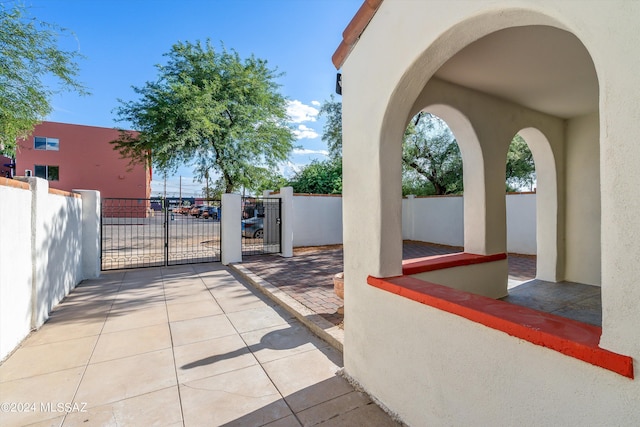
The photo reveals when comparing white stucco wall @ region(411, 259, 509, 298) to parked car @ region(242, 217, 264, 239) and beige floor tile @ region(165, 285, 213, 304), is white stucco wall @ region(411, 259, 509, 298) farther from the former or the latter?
parked car @ region(242, 217, 264, 239)

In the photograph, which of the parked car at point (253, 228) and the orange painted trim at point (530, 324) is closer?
the orange painted trim at point (530, 324)

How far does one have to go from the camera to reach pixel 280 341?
372cm

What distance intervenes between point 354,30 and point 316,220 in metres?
9.50

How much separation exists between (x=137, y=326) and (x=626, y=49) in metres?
5.38

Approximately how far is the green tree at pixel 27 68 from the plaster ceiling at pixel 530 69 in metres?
8.06

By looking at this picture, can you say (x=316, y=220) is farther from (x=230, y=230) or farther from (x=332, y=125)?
(x=332, y=125)

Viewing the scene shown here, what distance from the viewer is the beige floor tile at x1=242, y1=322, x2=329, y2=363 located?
3.41 meters

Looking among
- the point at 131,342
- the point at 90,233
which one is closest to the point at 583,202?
the point at 131,342

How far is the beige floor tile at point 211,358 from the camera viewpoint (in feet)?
9.97

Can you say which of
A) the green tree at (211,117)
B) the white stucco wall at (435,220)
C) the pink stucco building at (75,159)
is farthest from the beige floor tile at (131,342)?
the pink stucco building at (75,159)

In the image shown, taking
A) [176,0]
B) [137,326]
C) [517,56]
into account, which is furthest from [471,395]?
[176,0]

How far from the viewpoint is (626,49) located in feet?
3.92

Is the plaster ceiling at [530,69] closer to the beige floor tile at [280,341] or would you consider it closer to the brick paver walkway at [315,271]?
the brick paver walkway at [315,271]

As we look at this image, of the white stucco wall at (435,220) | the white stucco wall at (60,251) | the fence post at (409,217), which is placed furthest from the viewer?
the fence post at (409,217)
